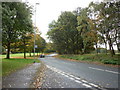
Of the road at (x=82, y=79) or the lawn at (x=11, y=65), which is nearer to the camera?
the road at (x=82, y=79)

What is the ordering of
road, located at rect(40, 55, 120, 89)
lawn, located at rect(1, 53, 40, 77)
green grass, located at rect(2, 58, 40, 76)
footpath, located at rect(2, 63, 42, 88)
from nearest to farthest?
footpath, located at rect(2, 63, 42, 88) → road, located at rect(40, 55, 120, 89) → green grass, located at rect(2, 58, 40, 76) → lawn, located at rect(1, 53, 40, 77)

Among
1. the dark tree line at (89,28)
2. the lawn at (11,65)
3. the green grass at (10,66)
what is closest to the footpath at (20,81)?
the lawn at (11,65)

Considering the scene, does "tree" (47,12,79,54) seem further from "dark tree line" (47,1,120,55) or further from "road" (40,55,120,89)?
"road" (40,55,120,89)

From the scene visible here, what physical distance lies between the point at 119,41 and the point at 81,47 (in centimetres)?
2799

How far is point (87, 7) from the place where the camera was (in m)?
29.9

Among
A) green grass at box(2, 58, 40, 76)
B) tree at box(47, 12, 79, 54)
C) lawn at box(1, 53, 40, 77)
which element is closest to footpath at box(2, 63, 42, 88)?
lawn at box(1, 53, 40, 77)

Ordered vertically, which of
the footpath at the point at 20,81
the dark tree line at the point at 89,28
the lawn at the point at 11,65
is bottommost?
the lawn at the point at 11,65

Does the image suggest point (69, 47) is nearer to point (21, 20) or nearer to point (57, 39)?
point (57, 39)

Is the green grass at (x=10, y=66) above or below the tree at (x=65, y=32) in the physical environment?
below

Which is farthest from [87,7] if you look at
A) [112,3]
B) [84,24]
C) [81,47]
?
[81,47]

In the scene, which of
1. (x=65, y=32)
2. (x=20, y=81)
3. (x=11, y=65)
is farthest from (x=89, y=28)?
(x=20, y=81)

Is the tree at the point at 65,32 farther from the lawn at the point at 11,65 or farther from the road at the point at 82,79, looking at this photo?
the road at the point at 82,79

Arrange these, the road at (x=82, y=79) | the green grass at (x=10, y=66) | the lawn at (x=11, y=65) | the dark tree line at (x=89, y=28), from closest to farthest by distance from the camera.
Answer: the road at (x=82, y=79)
the green grass at (x=10, y=66)
the lawn at (x=11, y=65)
the dark tree line at (x=89, y=28)

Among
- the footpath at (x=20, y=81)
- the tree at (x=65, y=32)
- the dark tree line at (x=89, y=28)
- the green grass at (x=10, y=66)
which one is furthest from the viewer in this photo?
the tree at (x=65, y=32)
